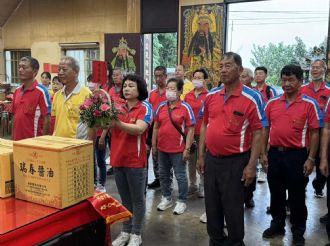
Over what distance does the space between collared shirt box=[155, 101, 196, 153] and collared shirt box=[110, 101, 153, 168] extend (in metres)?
0.91

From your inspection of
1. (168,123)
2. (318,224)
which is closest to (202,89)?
(168,123)

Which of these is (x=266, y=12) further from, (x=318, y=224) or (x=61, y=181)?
(x=61, y=181)

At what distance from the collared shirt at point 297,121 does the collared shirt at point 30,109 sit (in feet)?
6.66

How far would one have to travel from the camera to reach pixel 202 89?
407 cm

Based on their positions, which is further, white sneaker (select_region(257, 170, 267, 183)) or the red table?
white sneaker (select_region(257, 170, 267, 183))

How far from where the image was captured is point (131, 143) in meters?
2.57

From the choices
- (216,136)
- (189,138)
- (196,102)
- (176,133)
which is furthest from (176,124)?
(216,136)

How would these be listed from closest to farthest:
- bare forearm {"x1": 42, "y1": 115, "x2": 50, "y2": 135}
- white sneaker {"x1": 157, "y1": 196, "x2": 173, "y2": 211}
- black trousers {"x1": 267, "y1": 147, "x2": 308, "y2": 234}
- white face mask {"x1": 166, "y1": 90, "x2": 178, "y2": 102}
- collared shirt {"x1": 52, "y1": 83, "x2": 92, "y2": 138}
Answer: black trousers {"x1": 267, "y1": 147, "x2": 308, "y2": 234} < collared shirt {"x1": 52, "y1": 83, "x2": 92, "y2": 138} < bare forearm {"x1": 42, "y1": 115, "x2": 50, "y2": 135} < white face mask {"x1": 166, "y1": 90, "x2": 178, "y2": 102} < white sneaker {"x1": 157, "y1": 196, "x2": 173, "y2": 211}

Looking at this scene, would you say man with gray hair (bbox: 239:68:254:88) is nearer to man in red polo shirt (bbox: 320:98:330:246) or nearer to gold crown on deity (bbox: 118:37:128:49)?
man in red polo shirt (bbox: 320:98:330:246)

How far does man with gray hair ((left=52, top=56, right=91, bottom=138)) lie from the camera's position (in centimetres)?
305

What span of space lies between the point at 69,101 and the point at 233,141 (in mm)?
1546

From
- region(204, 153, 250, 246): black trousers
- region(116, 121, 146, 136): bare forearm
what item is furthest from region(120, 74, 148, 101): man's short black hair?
region(204, 153, 250, 246): black trousers

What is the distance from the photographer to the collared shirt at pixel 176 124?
3490 millimetres

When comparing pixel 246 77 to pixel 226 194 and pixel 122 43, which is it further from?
pixel 122 43
